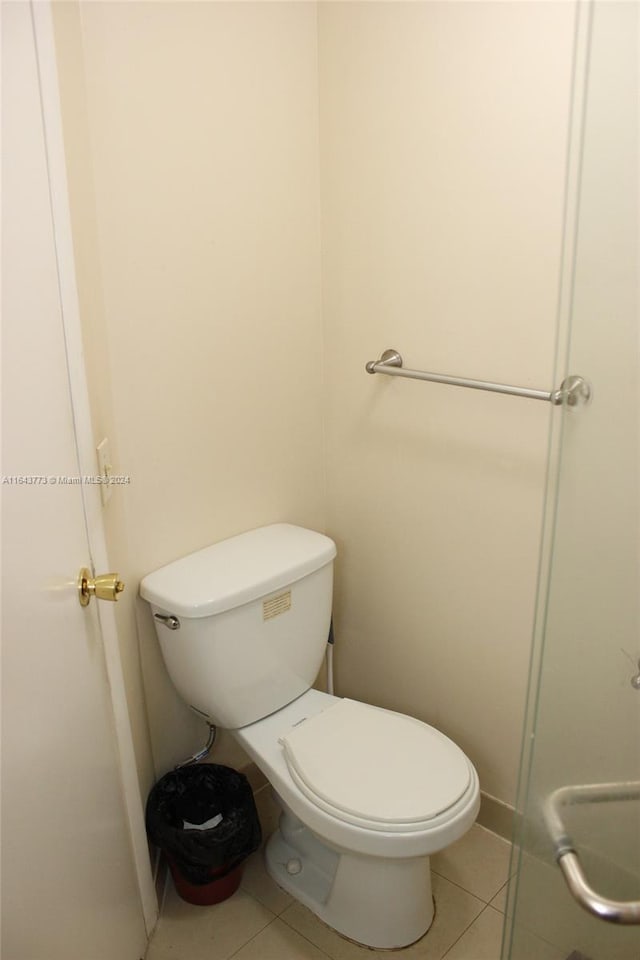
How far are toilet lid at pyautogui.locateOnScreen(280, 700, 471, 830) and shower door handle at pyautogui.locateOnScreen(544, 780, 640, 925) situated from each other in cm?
53

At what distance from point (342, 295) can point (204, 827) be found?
125cm

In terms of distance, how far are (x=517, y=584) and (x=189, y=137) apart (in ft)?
→ 3.78

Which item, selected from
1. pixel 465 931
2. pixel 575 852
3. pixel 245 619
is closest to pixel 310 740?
pixel 245 619

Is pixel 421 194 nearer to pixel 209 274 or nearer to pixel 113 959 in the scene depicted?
pixel 209 274

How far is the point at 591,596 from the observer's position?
982 mm

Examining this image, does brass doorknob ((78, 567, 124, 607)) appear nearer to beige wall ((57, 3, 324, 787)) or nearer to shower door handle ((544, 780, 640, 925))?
beige wall ((57, 3, 324, 787))

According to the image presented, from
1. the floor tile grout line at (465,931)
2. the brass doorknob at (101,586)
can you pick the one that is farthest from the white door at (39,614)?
the floor tile grout line at (465,931)

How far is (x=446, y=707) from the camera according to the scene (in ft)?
6.30

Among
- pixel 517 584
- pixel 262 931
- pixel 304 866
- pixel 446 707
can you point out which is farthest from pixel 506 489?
pixel 262 931

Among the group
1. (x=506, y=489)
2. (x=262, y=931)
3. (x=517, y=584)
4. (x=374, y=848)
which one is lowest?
(x=262, y=931)

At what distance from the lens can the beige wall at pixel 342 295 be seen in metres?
1.43

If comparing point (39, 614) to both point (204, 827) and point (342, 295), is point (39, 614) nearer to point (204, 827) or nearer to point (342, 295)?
point (204, 827)

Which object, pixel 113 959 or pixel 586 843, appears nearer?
pixel 586 843

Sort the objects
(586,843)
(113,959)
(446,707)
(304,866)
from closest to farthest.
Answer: (586,843)
(113,959)
(304,866)
(446,707)
